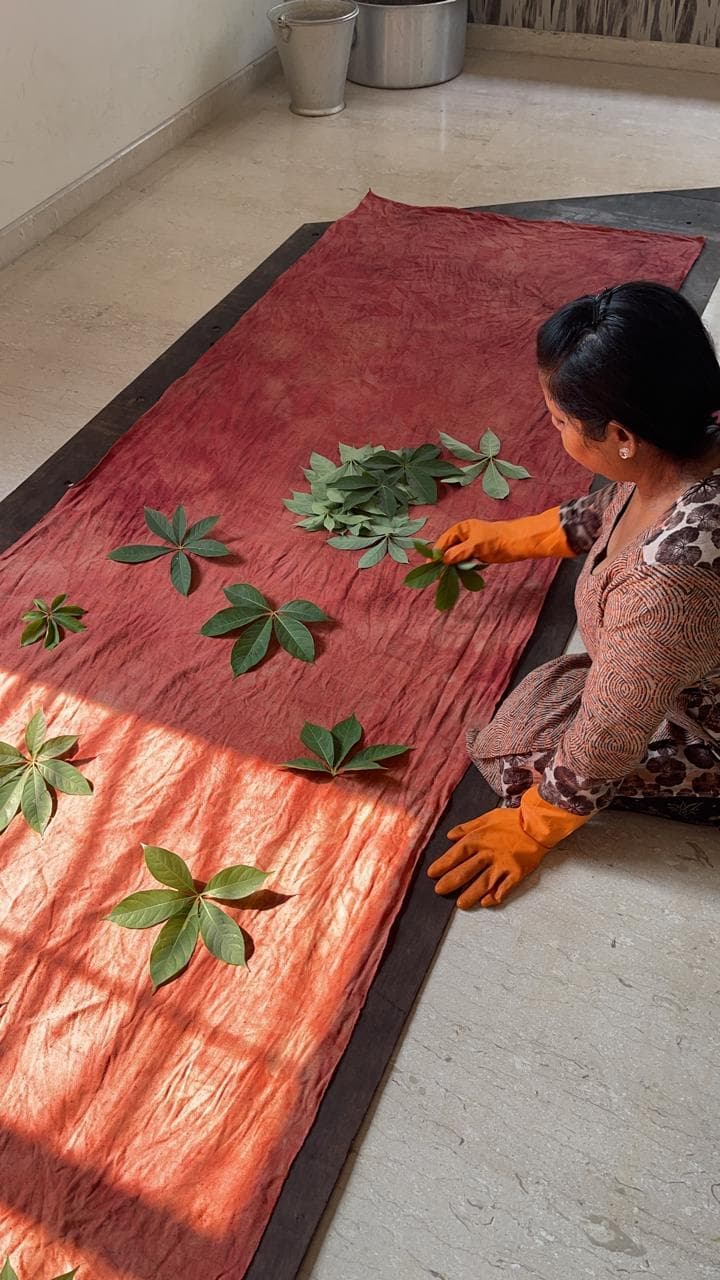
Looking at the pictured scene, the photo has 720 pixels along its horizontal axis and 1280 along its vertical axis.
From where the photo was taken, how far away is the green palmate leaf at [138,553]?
8.32ft

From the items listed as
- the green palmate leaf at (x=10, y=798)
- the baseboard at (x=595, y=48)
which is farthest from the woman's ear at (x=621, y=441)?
the baseboard at (x=595, y=48)

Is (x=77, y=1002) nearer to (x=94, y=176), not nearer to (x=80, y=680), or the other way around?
(x=80, y=680)

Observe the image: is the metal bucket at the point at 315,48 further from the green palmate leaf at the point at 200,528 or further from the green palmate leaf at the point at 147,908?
the green palmate leaf at the point at 147,908

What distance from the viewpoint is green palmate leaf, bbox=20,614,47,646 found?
235 centimetres

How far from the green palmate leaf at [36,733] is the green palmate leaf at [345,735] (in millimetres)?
560

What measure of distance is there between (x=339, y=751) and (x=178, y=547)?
0.74 meters

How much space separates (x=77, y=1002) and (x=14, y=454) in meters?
1.66

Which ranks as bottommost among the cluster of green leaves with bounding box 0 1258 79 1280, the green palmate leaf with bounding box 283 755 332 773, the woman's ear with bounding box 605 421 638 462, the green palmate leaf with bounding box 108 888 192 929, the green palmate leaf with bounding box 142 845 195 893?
the cluster of green leaves with bounding box 0 1258 79 1280

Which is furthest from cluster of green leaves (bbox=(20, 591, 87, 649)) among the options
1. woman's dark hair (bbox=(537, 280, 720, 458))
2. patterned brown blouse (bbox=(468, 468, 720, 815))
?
woman's dark hair (bbox=(537, 280, 720, 458))

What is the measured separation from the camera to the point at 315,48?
450cm

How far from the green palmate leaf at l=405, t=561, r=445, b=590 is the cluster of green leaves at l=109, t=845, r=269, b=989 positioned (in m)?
0.79

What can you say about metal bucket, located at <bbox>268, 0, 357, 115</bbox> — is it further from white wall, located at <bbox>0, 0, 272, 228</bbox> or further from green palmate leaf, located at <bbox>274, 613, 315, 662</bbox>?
green palmate leaf, located at <bbox>274, 613, 315, 662</bbox>

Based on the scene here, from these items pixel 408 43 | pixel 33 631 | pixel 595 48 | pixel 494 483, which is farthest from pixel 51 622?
pixel 595 48

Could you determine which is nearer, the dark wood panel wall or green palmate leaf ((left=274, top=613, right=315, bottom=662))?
green palmate leaf ((left=274, top=613, right=315, bottom=662))
